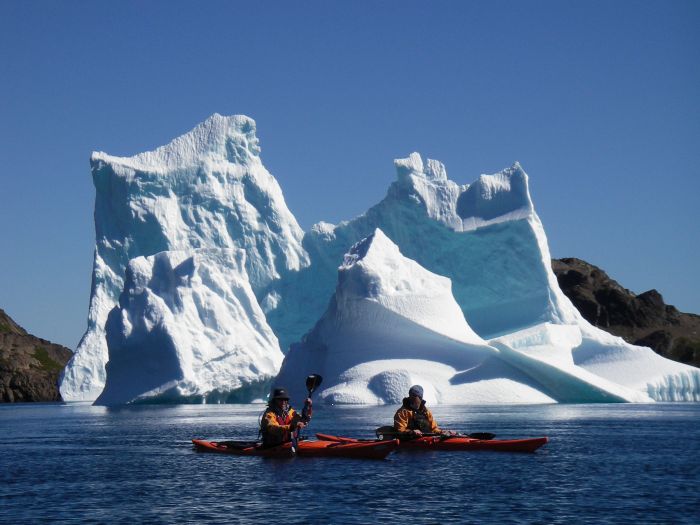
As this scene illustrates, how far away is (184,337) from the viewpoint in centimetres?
4425

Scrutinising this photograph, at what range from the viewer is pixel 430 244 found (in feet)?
176

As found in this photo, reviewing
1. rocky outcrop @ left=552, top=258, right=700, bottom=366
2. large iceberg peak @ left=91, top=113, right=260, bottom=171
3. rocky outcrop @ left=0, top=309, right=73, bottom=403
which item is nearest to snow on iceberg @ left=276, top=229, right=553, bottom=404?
large iceberg peak @ left=91, top=113, right=260, bottom=171

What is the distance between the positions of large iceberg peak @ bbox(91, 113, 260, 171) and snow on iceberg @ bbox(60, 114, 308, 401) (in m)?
0.05

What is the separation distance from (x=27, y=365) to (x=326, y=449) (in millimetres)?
74575

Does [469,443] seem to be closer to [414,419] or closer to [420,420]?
[420,420]

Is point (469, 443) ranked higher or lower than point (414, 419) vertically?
lower

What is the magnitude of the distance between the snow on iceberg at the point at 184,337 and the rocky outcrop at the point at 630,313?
45524mm

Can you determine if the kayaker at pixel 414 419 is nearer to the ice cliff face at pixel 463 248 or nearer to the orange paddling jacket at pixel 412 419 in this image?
the orange paddling jacket at pixel 412 419

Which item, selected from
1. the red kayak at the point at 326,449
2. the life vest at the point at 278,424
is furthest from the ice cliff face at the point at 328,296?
the life vest at the point at 278,424

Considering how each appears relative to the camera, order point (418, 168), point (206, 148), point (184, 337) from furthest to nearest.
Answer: point (418, 168) → point (206, 148) → point (184, 337)

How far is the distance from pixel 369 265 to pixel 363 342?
305 cm

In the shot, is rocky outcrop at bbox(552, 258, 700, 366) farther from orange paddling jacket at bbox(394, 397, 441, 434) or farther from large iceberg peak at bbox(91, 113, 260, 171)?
orange paddling jacket at bbox(394, 397, 441, 434)

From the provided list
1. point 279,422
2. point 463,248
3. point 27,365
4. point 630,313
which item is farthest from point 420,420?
point 27,365

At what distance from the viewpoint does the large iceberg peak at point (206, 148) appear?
5300 centimetres
